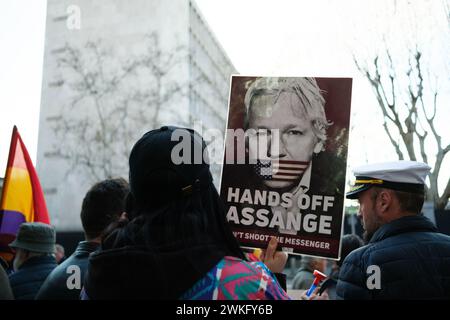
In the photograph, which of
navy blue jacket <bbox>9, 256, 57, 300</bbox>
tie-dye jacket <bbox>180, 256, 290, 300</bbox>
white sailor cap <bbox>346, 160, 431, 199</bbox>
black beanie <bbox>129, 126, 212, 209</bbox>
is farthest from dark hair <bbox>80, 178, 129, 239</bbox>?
tie-dye jacket <bbox>180, 256, 290, 300</bbox>

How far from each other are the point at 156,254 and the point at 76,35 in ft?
76.6

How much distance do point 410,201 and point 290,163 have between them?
0.56 metres

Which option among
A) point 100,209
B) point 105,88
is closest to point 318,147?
point 100,209

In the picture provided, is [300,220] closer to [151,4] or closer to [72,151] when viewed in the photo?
[72,151]

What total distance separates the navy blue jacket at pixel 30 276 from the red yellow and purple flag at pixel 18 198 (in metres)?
0.94

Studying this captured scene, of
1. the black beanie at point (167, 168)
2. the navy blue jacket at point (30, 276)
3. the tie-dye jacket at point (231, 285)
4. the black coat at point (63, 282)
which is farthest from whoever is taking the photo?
the navy blue jacket at point (30, 276)

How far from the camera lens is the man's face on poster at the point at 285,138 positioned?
2.08 m

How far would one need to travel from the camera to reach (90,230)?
2.53 metres

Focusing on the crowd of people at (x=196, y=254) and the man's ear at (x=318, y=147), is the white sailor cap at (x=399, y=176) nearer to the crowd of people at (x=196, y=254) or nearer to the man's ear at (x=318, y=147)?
the crowd of people at (x=196, y=254)

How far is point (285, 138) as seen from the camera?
2.08 meters

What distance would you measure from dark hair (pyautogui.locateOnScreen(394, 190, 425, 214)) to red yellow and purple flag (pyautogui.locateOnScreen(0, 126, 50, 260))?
299 cm

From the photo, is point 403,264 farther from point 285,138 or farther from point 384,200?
point 285,138

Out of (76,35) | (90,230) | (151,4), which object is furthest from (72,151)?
(90,230)

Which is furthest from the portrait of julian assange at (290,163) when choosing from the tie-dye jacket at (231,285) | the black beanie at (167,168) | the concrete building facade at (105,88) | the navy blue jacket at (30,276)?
the concrete building facade at (105,88)
